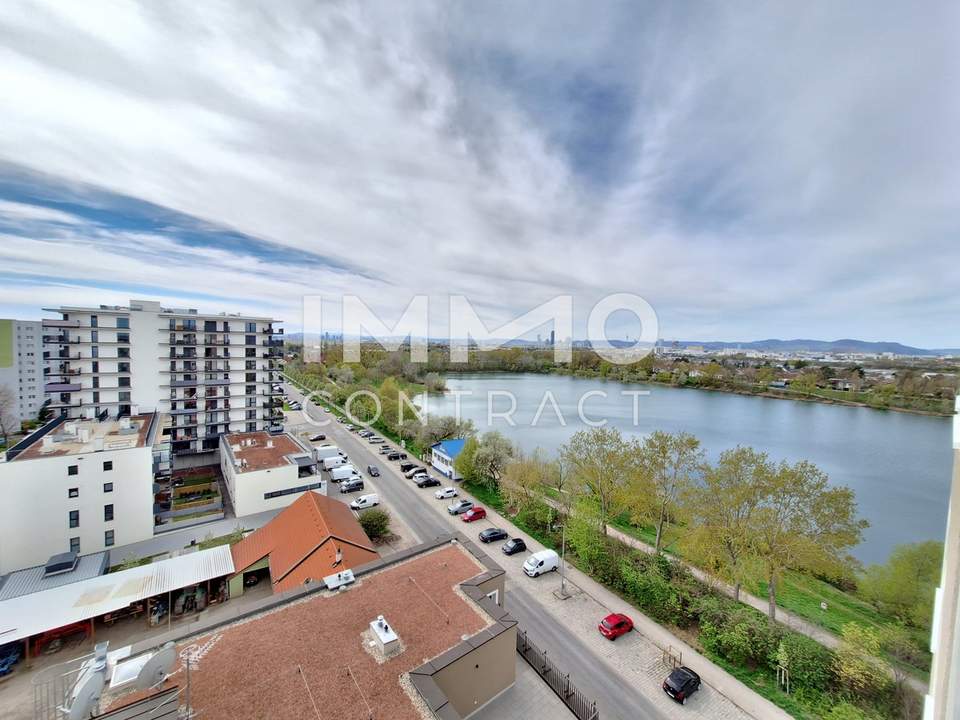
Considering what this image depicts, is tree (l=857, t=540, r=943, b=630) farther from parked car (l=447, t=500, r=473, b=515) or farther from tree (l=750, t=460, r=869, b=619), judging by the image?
parked car (l=447, t=500, r=473, b=515)

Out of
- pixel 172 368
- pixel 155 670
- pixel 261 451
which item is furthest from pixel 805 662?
pixel 172 368

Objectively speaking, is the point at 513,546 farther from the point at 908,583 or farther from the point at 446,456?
the point at 908,583

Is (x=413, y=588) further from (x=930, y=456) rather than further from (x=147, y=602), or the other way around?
(x=930, y=456)

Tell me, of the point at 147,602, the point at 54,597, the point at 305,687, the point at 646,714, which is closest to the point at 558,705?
the point at 646,714

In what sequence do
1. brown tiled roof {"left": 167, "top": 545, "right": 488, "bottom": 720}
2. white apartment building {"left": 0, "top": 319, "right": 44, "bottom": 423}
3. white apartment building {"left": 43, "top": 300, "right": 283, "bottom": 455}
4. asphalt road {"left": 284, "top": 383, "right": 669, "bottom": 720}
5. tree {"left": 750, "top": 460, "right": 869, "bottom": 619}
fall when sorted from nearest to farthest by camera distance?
brown tiled roof {"left": 167, "top": 545, "right": 488, "bottom": 720} → asphalt road {"left": 284, "top": 383, "right": 669, "bottom": 720} → tree {"left": 750, "top": 460, "right": 869, "bottom": 619} → white apartment building {"left": 43, "top": 300, "right": 283, "bottom": 455} → white apartment building {"left": 0, "top": 319, "right": 44, "bottom": 423}

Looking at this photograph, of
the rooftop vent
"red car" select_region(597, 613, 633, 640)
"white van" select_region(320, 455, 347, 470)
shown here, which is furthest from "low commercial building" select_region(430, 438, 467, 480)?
the rooftop vent
